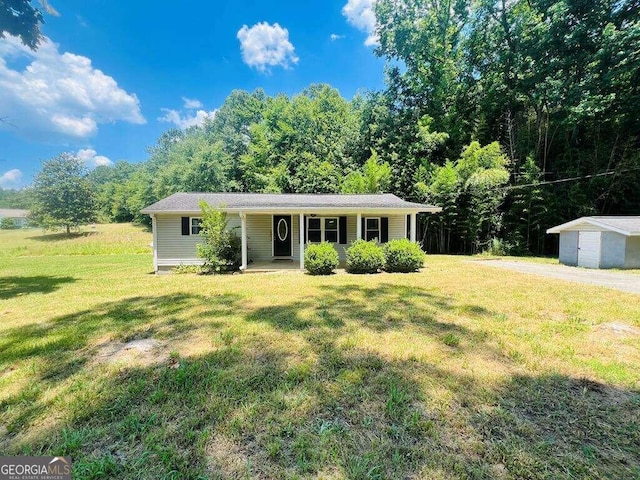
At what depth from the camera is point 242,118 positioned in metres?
29.2

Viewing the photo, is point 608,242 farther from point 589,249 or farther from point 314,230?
point 314,230

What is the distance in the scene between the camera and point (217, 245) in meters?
10.1

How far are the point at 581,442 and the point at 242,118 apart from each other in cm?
3207

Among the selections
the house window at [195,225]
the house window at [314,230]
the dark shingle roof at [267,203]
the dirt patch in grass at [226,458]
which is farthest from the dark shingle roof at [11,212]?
the dirt patch in grass at [226,458]

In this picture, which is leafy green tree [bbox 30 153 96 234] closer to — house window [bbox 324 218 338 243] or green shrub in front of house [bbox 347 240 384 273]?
house window [bbox 324 218 338 243]

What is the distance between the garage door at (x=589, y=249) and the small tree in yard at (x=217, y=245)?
1353 cm

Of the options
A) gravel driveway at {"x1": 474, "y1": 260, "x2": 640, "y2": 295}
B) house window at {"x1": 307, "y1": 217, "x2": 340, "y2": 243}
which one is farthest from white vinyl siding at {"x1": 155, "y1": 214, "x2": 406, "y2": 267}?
gravel driveway at {"x1": 474, "y1": 260, "x2": 640, "y2": 295}

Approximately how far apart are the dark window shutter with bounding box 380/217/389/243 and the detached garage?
746 cm

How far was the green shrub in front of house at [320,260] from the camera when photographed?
9539 millimetres

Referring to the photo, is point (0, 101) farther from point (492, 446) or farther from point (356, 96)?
point (356, 96)

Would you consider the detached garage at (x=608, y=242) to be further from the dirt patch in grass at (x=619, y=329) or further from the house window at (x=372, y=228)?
the dirt patch in grass at (x=619, y=329)

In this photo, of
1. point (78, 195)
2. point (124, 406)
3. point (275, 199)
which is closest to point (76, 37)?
point (275, 199)

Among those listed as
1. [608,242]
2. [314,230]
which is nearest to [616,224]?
[608,242]

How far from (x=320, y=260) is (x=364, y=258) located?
1.53m
